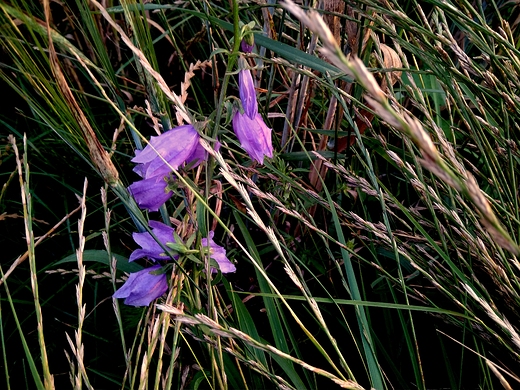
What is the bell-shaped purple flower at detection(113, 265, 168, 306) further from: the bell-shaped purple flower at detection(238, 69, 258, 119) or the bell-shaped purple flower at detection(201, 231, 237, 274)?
the bell-shaped purple flower at detection(238, 69, 258, 119)

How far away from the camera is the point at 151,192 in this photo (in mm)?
896

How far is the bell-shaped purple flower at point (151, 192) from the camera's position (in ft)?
2.91

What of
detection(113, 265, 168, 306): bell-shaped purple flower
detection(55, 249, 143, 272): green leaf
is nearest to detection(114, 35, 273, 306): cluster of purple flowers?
detection(113, 265, 168, 306): bell-shaped purple flower

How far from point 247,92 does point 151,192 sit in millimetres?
220

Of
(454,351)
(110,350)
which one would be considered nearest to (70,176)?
(110,350)

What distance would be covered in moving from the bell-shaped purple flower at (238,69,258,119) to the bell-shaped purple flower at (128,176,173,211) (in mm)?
171

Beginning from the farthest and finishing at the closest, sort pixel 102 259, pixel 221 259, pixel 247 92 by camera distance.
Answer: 1. pixel 102 259
2. pixel 221 259
3. pixel 247 92

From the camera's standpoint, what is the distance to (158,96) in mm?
924

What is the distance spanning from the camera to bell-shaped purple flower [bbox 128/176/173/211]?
887 mm

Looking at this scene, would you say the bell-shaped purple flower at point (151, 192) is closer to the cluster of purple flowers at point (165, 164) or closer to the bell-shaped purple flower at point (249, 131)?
the cluster of purple flowers at point (165, 164)

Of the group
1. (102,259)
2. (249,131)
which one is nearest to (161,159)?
(249,131)

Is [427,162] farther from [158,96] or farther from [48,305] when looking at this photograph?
[48,305]

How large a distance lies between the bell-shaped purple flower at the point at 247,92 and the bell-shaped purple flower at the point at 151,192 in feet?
0.56

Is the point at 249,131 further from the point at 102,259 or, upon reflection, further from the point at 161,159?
the point at 102,259
